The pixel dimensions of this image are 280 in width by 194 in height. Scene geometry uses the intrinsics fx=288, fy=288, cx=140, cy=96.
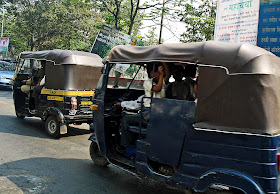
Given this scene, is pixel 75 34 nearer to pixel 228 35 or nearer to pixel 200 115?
pixel 228 35

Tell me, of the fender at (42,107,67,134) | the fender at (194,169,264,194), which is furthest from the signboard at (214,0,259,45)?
the fender at (194,169,264,194)

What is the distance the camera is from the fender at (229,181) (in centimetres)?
300

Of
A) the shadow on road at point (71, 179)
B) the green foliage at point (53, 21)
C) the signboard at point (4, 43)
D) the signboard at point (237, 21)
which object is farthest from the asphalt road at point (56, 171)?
the signboard at point (4, 43)

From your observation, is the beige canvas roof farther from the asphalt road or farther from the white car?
the white car

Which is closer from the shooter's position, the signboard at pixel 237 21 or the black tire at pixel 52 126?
the signboard at pixel 237 21

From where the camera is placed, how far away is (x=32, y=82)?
8.55m

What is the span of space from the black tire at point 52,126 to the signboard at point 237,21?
472 cm


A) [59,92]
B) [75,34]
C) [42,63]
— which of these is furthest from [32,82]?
[75,34]

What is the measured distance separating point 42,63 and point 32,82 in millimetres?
653

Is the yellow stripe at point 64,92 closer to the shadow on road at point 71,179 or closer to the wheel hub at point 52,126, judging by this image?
the wheel hub at point 52,126

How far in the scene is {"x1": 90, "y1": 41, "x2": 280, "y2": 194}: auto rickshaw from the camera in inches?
120

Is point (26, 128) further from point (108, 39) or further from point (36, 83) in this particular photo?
point (108, 39)

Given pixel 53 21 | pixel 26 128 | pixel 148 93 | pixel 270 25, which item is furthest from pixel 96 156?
pixel 53 21

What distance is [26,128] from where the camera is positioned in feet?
27.2
